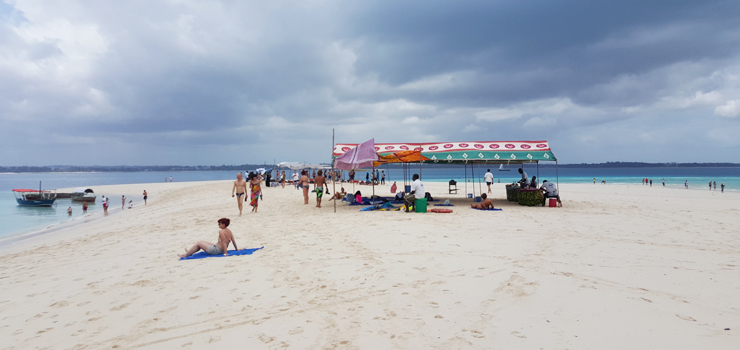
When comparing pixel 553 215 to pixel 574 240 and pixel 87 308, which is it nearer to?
pixel 574 240

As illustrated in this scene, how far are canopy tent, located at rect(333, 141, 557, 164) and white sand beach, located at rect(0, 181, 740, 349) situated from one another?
5.60 meters

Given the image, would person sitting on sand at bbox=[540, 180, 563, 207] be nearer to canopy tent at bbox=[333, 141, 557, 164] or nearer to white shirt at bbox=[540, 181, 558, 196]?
white shirt at bbox=[540, 181, 558, 196]

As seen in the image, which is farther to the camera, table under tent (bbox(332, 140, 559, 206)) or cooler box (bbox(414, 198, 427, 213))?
table under tent (bbox(332, 140, 559, 206))

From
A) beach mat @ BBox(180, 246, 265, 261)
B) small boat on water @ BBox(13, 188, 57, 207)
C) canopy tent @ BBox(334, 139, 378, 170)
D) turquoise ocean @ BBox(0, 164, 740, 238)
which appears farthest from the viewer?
small boat on water @ BBox(13, 188, 57, 207)

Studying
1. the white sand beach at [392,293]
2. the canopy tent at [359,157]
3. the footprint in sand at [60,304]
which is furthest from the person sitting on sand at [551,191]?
the footprint in sand at [60,304]

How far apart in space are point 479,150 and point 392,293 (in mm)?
10350

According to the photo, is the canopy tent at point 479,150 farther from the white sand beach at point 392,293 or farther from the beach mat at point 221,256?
the beach mat at point 221,256

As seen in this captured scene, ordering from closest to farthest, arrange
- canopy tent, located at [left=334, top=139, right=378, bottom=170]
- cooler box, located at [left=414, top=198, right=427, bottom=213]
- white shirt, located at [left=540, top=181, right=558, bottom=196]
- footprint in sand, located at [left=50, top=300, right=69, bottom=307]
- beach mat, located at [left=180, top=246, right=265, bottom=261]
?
footprint in sand, located at [left=50, top=300, right=69, bottom=307] → beach mat, located at [left=180, top=246, right=265, bottom=261] → cooler box, located at [left=414, top=198, right=427, bottom=213] → canopy tent, located at [left=334, top=139, right=378, bottom=170] → white shirt, located at [left=540, top=181, right=558, bottom=196]

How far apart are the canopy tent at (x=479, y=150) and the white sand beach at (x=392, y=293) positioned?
5.60m

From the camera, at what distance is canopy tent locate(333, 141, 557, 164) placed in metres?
13.1

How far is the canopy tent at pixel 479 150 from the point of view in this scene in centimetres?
1308

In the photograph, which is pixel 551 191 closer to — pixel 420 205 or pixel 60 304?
pixel 420 205

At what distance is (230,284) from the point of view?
4.60m

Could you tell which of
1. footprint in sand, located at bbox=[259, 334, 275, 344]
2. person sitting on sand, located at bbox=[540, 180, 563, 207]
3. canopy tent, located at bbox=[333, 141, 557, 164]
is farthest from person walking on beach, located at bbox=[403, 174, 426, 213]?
footprint in sand, located at bbox=[259, 334, 275, 344]
